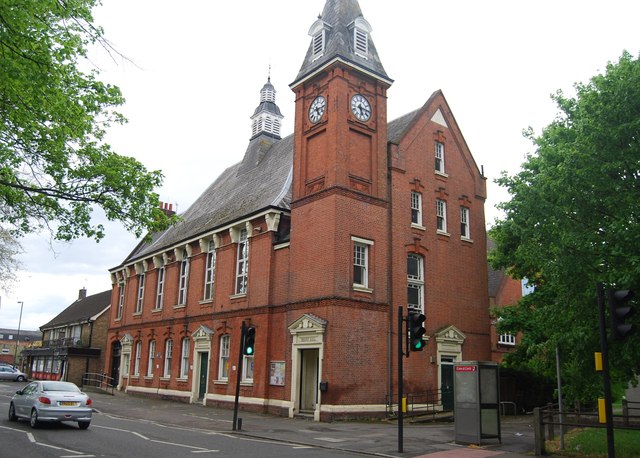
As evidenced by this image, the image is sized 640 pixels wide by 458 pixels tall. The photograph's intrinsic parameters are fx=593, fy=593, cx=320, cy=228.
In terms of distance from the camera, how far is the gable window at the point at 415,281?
27.0m

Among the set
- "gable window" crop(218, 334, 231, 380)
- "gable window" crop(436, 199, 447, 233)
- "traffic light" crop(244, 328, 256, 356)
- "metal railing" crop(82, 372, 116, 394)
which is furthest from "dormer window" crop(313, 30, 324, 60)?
"metal railing" crop(82, 372, 116, 394)

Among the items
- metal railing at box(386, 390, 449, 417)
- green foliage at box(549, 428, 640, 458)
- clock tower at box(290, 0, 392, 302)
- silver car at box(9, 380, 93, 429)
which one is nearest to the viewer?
green foliage at box(549, 428, 640, 458)

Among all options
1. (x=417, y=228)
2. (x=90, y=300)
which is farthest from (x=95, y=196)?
(x=90, y=300)

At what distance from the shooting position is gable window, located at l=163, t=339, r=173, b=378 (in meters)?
34.9

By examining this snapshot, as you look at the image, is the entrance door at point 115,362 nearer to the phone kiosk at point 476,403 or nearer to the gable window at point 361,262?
the gable window at point 361,262

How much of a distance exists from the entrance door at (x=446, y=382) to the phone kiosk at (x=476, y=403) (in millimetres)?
10095

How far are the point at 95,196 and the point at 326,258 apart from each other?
38.0 feet

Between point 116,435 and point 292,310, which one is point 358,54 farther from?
point 116,435

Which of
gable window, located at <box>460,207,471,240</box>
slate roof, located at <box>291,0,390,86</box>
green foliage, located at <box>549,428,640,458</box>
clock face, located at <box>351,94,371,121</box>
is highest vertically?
slate roof, located at <box>291,0,390,86</box>

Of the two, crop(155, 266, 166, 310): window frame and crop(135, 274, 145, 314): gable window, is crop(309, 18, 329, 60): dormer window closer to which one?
crop(155, 266, 166, 310): window frame

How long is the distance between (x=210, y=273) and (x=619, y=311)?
2485 cm

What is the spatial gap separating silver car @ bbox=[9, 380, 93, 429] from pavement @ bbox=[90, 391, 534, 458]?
404cm

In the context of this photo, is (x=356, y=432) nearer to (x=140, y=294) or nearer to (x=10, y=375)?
(x=140, y=294)

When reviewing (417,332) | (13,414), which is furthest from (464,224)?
(13,414)
